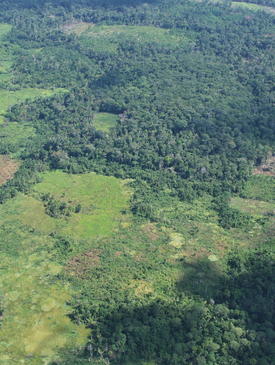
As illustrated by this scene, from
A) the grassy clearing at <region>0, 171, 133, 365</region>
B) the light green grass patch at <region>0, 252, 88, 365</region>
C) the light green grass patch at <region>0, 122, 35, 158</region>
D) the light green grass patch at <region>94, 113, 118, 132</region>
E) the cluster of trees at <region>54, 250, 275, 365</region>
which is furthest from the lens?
the light green grass patch at <region>94, 113, 118, 132</region>

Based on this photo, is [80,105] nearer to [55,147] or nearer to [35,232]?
[55,147]

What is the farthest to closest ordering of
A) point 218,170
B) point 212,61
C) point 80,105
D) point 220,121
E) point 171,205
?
point 212,61, point 80,105, point 220,121, point 218,170, point 171,205

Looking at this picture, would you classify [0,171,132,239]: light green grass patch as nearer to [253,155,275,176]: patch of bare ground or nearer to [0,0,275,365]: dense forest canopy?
[0,0,275,365]: dense forest canopy

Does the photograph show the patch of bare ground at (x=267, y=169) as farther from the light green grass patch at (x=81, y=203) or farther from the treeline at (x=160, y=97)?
the light green grass patch at (x=81, y=203)

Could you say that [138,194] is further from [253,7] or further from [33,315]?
[253,7]

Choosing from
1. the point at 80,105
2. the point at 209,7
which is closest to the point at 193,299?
the point at 80,105

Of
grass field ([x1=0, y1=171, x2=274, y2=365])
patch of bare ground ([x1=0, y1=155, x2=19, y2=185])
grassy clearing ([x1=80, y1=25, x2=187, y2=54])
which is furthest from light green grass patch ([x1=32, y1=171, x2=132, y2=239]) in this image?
grassy clearing ([x1=80, y1=25, x2=187, y2=54])
